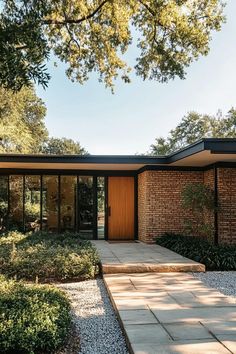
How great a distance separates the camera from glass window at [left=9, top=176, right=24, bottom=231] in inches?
509

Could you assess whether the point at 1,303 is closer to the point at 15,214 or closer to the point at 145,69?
the point at 145,69

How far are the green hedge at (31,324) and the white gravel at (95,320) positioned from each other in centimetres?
34

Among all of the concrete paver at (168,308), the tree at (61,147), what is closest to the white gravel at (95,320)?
the concrete paver at (168,308)

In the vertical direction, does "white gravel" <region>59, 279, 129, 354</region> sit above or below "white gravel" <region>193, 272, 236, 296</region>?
below

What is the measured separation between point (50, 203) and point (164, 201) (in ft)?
13.9

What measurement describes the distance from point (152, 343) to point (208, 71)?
12.7m

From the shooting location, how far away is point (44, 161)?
11047 mm

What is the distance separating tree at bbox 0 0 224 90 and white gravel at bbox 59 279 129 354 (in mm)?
Answer: 5724

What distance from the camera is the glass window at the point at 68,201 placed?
1309 centimetres

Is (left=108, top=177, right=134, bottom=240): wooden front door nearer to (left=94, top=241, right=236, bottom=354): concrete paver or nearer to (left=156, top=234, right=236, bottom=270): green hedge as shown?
(left=156, top=234, right=236, bottom=270): green hedge

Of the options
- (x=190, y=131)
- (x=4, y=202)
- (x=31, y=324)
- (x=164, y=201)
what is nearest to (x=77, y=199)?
(x=4, y=202)

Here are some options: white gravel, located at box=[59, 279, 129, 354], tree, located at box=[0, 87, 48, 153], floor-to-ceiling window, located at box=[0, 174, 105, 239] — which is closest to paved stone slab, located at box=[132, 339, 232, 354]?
white gravel, located at box=[59, 279, 129, 354]

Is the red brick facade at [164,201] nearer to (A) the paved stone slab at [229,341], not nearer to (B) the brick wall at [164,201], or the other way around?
(B) the brick wall at [164,201]

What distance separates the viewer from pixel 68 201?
13172mm
